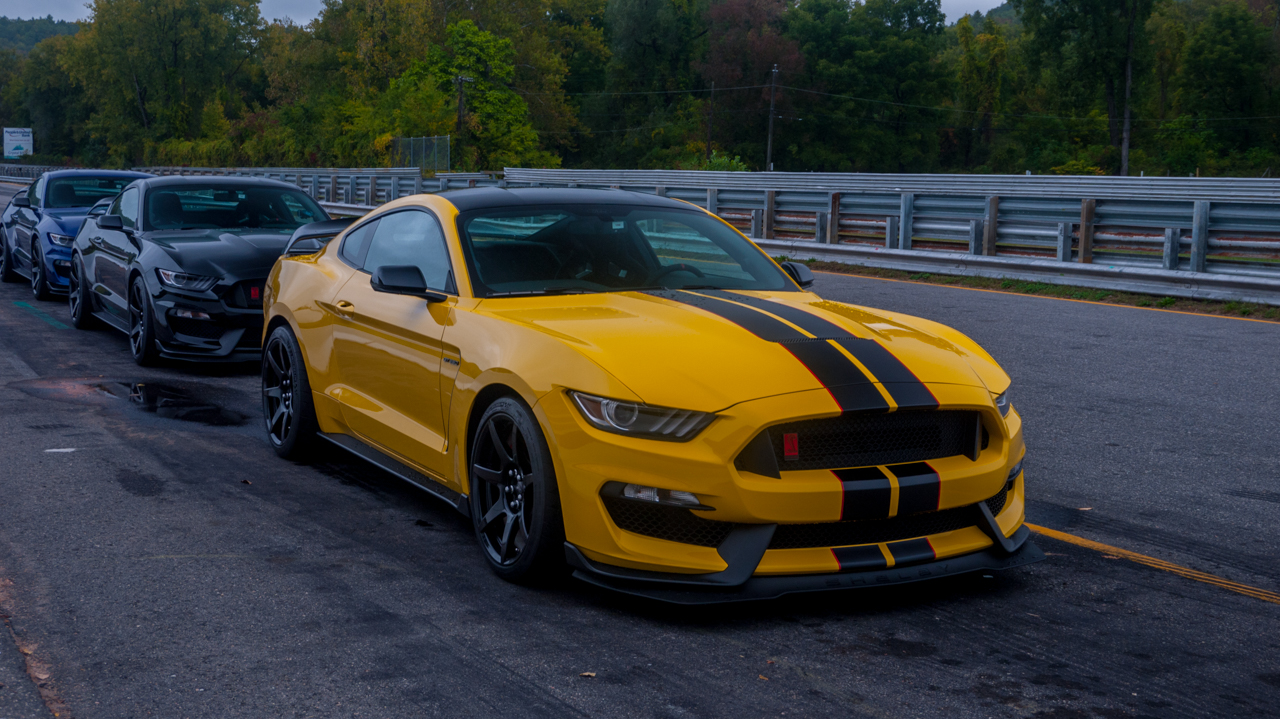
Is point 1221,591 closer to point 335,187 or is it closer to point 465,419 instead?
point 465,419

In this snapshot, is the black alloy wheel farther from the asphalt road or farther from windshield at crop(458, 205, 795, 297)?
windshield at crop(458, 205, 795, 297)

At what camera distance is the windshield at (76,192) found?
1432 cm

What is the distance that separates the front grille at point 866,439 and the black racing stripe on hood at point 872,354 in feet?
0.19

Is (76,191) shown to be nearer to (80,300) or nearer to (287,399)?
(80,300)

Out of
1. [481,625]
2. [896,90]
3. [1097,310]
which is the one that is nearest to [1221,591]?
[481,625]

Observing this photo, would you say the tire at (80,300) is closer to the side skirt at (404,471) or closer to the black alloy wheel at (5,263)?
the black alloy wheel at (5,263)

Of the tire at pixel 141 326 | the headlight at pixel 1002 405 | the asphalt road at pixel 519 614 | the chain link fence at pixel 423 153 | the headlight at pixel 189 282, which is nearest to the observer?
the asphalt road at pixel 519 614

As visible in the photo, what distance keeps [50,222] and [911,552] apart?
1266 centimetres

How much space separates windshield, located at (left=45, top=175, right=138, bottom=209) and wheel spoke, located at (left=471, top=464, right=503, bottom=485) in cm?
1155

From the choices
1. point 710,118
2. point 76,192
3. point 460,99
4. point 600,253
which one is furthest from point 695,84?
Answer: point 600,253

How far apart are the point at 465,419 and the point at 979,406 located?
1.94 meters

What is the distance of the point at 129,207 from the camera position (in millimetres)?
10844

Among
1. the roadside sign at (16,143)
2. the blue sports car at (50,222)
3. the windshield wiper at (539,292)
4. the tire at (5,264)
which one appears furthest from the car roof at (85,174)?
the roadside sign at (16,143)

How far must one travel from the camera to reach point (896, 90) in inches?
3718
